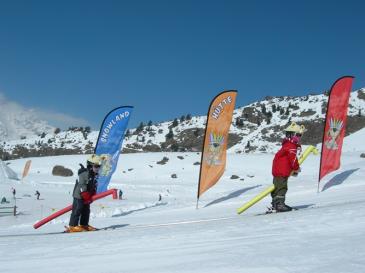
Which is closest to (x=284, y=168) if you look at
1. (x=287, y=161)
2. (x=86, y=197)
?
(x=287, y=161)

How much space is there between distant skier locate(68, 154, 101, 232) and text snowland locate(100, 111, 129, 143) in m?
9.25

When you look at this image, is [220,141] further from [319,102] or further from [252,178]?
[319,102]

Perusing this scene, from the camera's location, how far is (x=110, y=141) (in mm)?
19406

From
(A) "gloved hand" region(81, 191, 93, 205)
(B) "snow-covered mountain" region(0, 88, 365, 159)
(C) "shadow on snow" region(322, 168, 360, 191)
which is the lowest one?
(A) "gloved hand" region(81, 191, 93, 205)

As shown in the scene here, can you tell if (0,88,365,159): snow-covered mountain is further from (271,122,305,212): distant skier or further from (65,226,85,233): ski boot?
(271,122,305,212): distant skier

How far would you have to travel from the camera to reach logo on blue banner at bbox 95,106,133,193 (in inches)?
740

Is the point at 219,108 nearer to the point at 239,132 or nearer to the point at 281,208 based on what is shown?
the point at 281,208

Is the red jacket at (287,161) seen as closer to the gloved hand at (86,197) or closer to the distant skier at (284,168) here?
the distant skier at (284,168)

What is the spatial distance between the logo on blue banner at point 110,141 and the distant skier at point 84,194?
855 centimetres

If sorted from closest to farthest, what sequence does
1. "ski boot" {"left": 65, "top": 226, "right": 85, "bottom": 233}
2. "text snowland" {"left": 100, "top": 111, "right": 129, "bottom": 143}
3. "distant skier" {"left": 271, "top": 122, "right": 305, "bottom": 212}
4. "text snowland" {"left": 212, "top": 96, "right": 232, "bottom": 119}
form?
"distant skier" {"left": 271, "top": 122, "right": 305, "bottom": 212}
"ski boot" {"left": 65, "top": 226, "right": 85, "bottom": 233}
"text snowland" {"left": 212, "top": 96, "right": 232, "bottom": 119}
"text snowland" {"left": 100, "top": 111, "right": 129, "bottom": 143}

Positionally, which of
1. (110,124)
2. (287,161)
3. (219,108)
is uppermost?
(219,108)

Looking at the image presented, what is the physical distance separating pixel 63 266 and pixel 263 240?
233 centimetres

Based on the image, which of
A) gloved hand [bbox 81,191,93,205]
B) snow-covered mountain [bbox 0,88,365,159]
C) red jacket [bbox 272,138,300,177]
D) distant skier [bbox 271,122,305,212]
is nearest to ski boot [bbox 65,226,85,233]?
gloved hand [bbox 81,191,93,205]

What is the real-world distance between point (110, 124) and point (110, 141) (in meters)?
0.75
